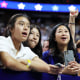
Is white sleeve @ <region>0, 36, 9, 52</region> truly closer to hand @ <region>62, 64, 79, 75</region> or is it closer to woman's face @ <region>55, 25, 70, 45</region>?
hand @ <region>62, 64, 79, 75</region>

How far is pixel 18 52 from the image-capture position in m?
1.01

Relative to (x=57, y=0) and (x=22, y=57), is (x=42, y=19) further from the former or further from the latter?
(x=22, y=57)

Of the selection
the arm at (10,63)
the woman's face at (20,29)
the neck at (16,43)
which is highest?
the woman's face at (20,29)

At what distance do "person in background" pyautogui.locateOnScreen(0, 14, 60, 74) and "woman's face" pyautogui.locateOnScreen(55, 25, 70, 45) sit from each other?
16.4 inches

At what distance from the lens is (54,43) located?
4.95 ft

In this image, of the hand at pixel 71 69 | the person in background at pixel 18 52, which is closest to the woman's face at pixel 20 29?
the person in background at pixel 18 52

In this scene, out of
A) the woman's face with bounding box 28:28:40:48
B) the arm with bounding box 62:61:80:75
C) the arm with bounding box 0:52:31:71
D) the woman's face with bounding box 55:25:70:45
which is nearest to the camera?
the arm with bounding box 0:52:31:71

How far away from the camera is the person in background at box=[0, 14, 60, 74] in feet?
2.73

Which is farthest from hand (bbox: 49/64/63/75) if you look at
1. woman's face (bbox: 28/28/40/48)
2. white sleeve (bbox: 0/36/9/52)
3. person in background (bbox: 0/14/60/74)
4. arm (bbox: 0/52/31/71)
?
woman's face (bbox: 28/28/40/48)

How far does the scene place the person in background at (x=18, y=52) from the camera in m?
0.83

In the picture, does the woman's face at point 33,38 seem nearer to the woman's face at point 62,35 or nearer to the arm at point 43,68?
the woman's face at point 62,35

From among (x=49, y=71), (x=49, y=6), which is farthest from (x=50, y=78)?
(x=49, y=6)

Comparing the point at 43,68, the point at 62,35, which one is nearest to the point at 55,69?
the point at 43,68

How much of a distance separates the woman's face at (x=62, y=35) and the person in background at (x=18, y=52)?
42cm
